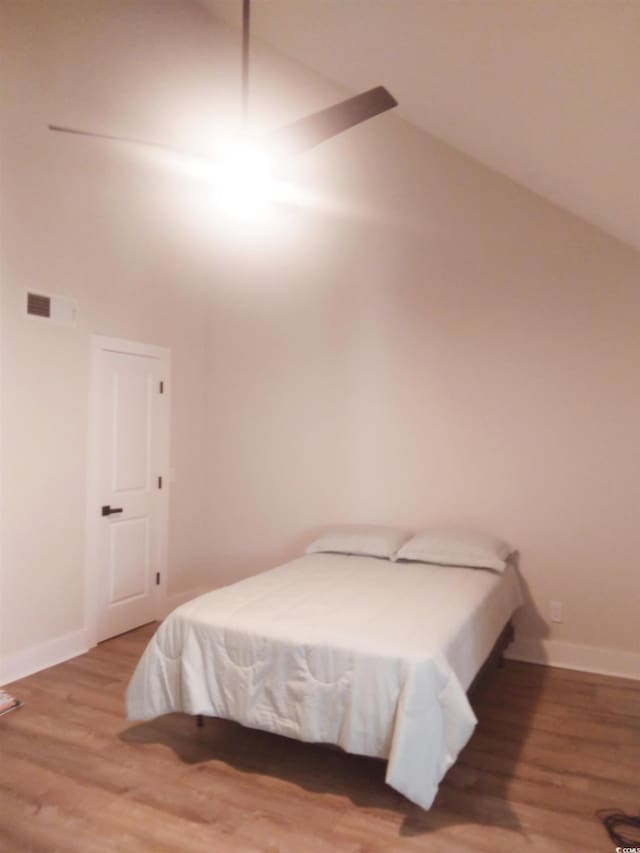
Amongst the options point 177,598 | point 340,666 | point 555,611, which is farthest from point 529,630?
point 177,598

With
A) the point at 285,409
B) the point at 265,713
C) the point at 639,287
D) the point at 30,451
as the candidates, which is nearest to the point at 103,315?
the point at 30,451

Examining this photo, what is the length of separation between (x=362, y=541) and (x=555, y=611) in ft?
4.14

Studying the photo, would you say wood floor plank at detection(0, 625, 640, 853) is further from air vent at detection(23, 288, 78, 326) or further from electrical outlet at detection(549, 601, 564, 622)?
air vent at detection(23, 288, 78, 326)

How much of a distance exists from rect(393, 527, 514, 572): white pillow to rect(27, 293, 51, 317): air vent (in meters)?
2.56

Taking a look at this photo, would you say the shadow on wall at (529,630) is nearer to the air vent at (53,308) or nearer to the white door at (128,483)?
the white door at (128,483)

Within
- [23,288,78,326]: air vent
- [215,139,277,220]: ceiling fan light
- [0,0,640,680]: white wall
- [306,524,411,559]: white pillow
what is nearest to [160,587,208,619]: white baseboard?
[0,0,640,680]: white wall

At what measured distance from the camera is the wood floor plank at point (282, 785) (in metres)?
1.99

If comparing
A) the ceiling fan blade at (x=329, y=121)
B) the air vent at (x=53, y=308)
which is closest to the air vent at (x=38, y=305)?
the air vent at (x=53, y=308)

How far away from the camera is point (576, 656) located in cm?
352

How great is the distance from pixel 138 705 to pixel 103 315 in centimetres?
241

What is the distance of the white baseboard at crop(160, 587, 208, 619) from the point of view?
439cm

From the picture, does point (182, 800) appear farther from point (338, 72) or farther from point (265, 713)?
point (338, 72)

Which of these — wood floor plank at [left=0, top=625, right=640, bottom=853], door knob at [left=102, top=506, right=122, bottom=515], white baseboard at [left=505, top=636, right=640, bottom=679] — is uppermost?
door knob at [left=102, top=506, right=122, bottom=515]

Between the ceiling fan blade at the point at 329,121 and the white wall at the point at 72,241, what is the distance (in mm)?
1822
